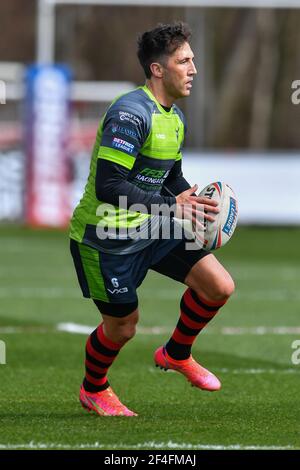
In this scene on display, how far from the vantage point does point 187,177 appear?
74.2 ft

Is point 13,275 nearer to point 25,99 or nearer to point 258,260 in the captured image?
point 258,260

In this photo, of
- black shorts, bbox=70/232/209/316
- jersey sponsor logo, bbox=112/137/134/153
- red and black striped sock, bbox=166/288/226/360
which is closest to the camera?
jersey sponsor logo, bbox=112/137/134/153

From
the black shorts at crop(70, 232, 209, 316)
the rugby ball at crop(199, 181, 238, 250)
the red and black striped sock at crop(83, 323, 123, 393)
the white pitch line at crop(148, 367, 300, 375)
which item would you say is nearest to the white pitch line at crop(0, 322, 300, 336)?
the white pitch line at crop(148, 367, 300, 375)

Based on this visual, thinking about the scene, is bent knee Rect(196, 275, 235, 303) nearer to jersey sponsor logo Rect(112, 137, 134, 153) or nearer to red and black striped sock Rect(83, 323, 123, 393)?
red and black striped sock Rect(83, 323, 123, 393)

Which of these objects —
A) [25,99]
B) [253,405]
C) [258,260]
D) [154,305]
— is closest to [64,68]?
[25,99]

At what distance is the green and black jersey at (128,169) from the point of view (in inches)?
254

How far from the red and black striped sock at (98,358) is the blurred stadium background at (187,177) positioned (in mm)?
198

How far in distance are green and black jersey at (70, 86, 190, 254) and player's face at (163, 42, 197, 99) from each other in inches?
4.4

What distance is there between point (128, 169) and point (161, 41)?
740 millimetres

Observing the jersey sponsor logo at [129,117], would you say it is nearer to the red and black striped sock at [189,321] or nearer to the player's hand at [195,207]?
the player's hand at [195,207]

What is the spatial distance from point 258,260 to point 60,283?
12.9 feet

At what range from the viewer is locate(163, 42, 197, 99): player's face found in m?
6.71

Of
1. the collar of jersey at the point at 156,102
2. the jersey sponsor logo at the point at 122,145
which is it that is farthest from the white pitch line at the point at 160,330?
the jersey sponsor logo at the point at 122,145

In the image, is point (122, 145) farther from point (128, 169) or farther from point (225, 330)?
point (225, 330)
